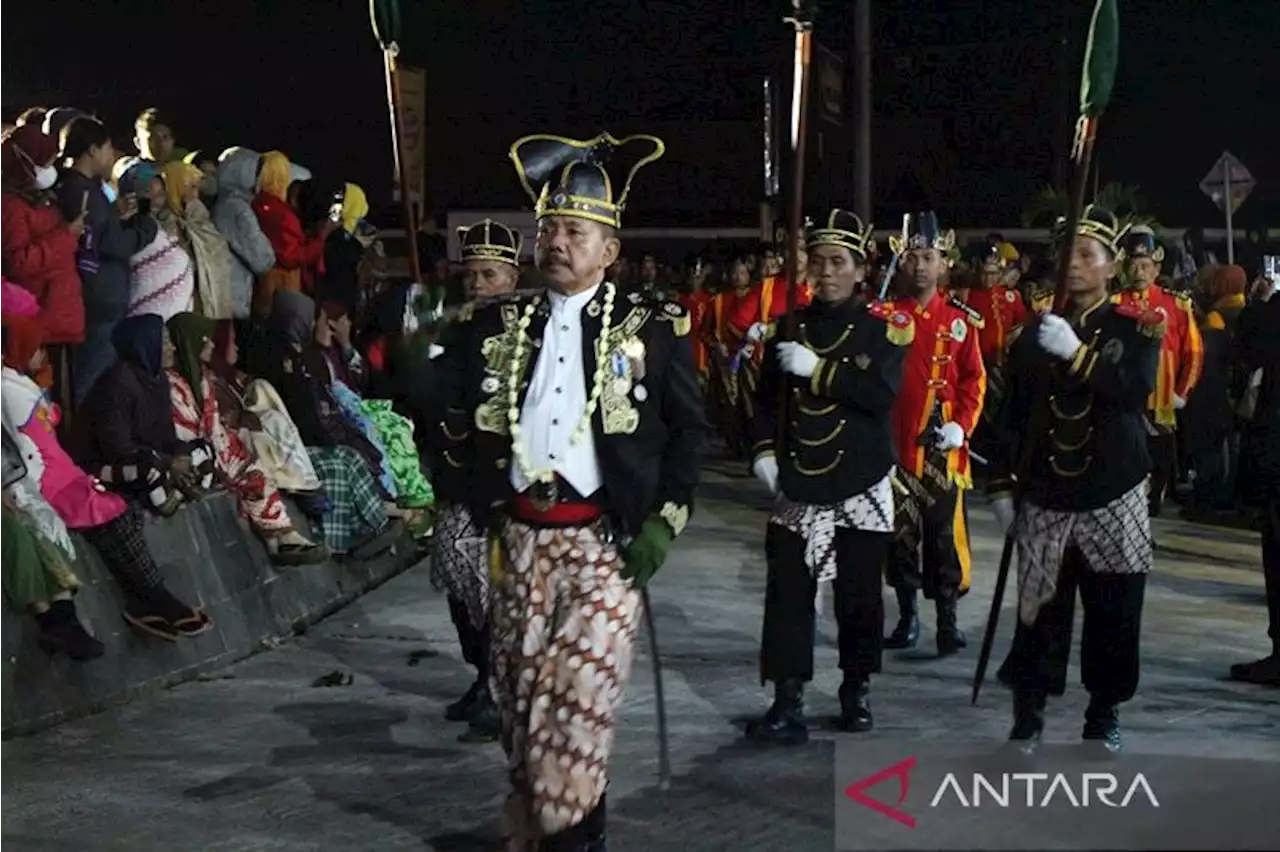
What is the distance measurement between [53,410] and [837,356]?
133 inches

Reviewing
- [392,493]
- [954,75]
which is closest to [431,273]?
[392,493]

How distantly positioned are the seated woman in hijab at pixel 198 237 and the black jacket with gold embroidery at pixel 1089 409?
5220 millimetres

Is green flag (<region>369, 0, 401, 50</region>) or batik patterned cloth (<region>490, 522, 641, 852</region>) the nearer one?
batik patterned cloth (<region>490, 522, 641, 852</region>)

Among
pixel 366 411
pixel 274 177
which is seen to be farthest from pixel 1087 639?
pixel 274 177

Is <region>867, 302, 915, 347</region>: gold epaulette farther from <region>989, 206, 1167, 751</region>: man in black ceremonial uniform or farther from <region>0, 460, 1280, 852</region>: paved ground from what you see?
<region>0, 460, 1280, 852</region>: paved ground

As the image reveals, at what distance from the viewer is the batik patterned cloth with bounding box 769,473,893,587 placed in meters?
7.48

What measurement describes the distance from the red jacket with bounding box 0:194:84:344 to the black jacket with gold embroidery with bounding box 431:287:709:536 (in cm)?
355

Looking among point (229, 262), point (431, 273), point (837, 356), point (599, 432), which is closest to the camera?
point (599, 432)

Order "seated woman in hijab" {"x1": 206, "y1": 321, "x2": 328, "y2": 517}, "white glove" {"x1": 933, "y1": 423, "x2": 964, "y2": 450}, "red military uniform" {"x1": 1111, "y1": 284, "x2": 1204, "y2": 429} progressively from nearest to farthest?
1. "white glove" {"x1": 933, "y1": 423, "x2": 964, "y2": 450}
2. "seated woman in hijab" {"x1": 206, "y1": 321, "x2": 328, "y2": 517}
3. "red military uniform" {"x1": 1111, "y1": 284, "x2": 1204, "y2": 429}

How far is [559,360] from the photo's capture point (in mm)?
5422

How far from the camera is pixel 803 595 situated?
7582mm

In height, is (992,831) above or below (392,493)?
above

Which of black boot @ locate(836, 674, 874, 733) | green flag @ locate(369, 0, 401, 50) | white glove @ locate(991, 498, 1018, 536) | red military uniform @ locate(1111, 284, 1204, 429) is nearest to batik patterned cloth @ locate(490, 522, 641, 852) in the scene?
green flag @ locate(369, 0, 401, 50)

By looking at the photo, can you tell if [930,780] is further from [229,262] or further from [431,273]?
[431,273]
